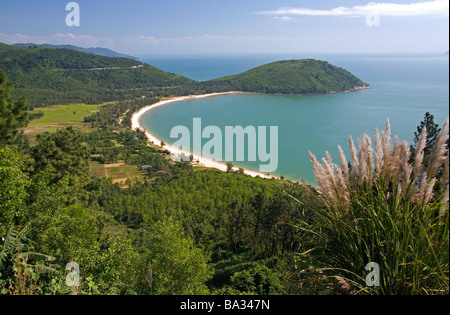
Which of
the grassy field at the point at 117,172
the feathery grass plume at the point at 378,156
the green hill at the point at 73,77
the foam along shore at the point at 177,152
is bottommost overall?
the grassy field at the point at 117,172

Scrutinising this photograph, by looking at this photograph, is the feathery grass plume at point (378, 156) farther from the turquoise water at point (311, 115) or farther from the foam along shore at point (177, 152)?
the foam along shore at point (177, 152)

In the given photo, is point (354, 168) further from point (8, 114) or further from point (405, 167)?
point (8, 114)

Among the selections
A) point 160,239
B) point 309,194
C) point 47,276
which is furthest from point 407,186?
point 160,239

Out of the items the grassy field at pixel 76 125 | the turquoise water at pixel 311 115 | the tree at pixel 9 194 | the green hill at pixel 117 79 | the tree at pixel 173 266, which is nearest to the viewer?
the tree at pixel 9 194

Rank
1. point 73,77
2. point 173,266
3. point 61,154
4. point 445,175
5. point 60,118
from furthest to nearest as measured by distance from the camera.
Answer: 1. point 73,77
2. point 60,118
3. point 61,154
4. point 173,266
5. point 445,175

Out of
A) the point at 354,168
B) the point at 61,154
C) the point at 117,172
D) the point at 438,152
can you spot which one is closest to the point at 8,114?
the point at 61,154

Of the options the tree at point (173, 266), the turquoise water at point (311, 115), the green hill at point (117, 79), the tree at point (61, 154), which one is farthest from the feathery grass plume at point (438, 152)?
the green hill at point (117, 79)

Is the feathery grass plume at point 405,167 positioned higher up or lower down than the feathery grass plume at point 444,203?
higher up
